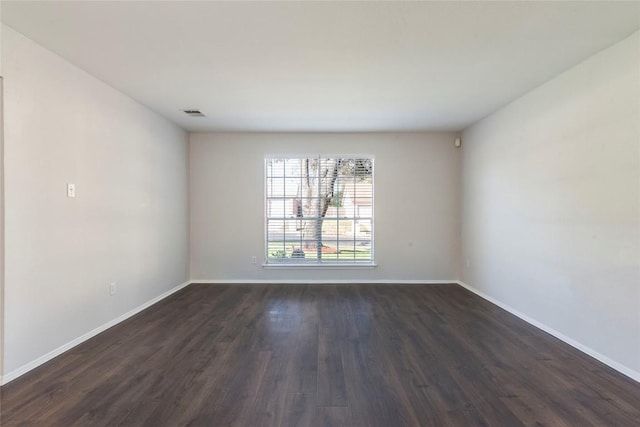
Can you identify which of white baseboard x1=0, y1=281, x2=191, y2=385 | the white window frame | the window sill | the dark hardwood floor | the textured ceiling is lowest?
the dark hardwood floor

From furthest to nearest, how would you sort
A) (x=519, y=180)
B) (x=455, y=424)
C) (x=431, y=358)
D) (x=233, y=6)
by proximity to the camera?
(x=519, y=180), (x=431, y=358), (x=233, y=6), (x=455, y=424)

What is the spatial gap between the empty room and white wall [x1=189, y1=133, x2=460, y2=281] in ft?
1.72

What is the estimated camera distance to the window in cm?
A: 515

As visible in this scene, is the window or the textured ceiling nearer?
the textured ceiling

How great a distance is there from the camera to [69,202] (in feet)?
8.82

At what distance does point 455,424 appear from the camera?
5.70 feet

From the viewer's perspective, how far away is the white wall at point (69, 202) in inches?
87.5

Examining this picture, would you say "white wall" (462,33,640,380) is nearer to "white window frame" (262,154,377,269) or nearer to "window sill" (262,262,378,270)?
"white window frame" (262,154,377,269)

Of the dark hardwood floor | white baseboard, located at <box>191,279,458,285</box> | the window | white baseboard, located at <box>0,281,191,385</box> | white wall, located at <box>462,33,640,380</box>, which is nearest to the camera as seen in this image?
the dark hardwood floor

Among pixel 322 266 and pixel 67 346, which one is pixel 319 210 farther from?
pixel 67 346

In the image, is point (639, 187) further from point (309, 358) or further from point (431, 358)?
point (309, 358)

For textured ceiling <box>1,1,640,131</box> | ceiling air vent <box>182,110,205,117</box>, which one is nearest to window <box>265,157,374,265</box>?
ceiling air vent <box>182,110,205,117</box>

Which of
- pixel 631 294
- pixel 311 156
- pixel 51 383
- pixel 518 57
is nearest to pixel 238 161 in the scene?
pixel 311 156

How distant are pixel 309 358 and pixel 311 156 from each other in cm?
337
